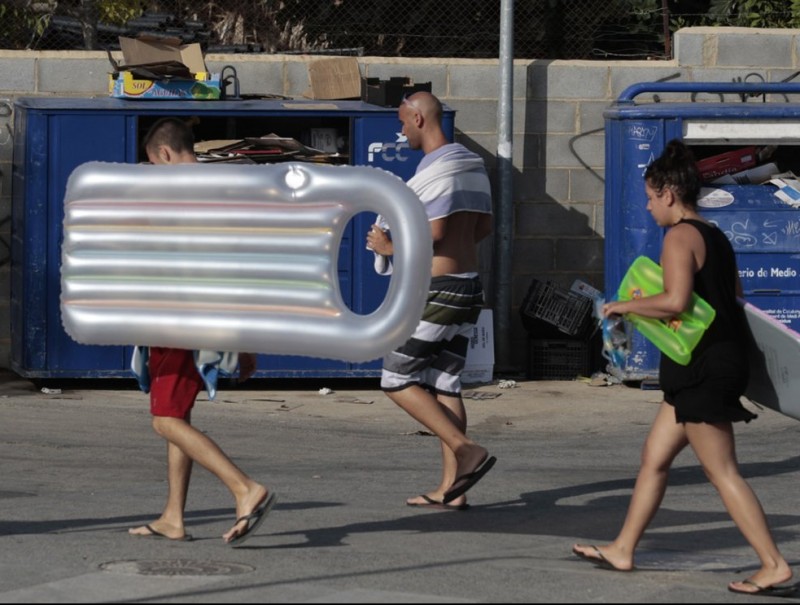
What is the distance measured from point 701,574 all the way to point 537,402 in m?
5.55

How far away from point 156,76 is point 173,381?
5.69 m

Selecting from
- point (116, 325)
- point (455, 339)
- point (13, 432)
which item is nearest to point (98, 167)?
point (116, 325)

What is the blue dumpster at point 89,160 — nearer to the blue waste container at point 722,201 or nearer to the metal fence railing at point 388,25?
the blue waste container at point 722,201

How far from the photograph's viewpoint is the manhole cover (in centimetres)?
579

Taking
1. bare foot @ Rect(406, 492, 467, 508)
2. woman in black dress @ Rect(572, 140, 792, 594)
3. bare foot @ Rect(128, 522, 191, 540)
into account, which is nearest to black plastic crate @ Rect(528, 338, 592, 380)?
bare foot @ Rect(406, 492, 467, 508)

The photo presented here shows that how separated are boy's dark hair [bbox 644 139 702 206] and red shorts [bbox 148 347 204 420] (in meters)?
1.97

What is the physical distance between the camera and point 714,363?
571 cm

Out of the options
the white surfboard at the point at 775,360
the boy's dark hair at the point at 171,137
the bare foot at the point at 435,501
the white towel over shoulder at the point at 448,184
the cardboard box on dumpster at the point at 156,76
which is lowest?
the bare foot at the point at 435,501

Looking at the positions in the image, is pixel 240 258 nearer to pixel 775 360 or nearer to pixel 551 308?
pixel 775 360

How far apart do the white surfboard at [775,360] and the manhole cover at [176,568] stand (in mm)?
2062

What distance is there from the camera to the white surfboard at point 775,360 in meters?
5.83

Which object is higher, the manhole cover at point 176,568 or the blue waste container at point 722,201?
the blue waste container at point 722,201

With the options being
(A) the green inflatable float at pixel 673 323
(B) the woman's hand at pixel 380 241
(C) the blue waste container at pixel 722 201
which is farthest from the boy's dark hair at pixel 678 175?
(C) the blue waste container at pixel 722 201

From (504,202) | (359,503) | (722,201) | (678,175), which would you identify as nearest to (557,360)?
(504,202)
